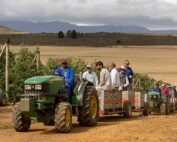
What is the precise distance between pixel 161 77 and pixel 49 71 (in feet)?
53.4

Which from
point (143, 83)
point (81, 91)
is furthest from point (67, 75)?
point (143, 83)

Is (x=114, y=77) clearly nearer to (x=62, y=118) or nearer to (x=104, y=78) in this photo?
(x=104, y=78)

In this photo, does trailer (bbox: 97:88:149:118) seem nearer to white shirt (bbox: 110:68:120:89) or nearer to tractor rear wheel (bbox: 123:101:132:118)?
tractor rear wheel (bbox: 123:101:132:118)

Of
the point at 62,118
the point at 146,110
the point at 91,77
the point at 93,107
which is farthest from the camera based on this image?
the point at 146,110

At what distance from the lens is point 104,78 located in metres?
16.6

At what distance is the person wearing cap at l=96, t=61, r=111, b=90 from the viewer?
1650 centimetres

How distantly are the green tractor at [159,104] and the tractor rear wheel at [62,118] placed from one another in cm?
864

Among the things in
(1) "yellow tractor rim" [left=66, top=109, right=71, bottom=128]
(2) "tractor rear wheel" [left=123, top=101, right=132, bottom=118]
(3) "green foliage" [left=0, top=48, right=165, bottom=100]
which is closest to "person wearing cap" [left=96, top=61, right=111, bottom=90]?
(2) "tractor rear wheel" [left=123, top=101, right=132, bottom=118]

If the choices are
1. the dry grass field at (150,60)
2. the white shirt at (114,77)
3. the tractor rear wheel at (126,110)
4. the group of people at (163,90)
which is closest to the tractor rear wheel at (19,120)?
the white shirt at (114,77)

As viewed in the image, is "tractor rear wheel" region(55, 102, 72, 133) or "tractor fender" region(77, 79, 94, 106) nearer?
"tractor rear wheel" region(55, 102, 72, 133)

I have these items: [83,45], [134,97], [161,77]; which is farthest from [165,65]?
[134,97]

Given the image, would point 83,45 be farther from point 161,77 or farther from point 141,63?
point 161,77

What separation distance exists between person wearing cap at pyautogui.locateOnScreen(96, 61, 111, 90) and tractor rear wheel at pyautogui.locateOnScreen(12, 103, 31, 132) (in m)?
3.42

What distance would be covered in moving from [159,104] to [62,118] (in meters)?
9.13
